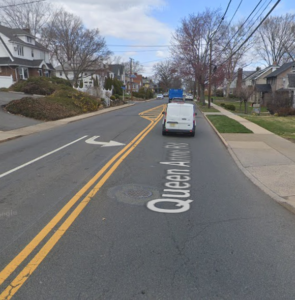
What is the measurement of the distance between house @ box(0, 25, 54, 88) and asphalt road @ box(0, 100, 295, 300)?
35.0 meters

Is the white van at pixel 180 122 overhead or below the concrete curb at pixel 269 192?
overhead

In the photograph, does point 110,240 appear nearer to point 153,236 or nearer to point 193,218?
point 153,236

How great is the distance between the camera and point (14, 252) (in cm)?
365

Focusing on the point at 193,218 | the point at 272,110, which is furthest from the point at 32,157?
the point at 272,110

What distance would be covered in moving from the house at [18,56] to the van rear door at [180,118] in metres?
29.2

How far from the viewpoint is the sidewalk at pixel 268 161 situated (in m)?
6.18

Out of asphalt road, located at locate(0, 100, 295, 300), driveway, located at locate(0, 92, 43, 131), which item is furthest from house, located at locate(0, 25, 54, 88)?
asphalt road, located at locate(0, 100, 295, 300)

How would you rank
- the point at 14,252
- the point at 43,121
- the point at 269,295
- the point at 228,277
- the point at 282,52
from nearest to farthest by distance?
the point at 269,295 → the point at 228,277 → the point at 14,252 → the point at 43,121 → the point at 282,52

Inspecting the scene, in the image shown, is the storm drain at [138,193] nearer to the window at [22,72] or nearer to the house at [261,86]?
the window at [22,72]

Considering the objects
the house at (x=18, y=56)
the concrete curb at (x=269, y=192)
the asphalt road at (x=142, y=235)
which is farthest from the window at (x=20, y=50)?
the concrete curb at (x=269, y=192)

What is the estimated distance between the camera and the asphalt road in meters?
3.06

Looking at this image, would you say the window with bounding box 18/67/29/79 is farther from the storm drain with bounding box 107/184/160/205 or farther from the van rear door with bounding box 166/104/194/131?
the storm drain with bounding box 107/184/160/205

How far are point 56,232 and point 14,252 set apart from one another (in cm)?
64

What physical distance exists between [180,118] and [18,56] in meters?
37.4
